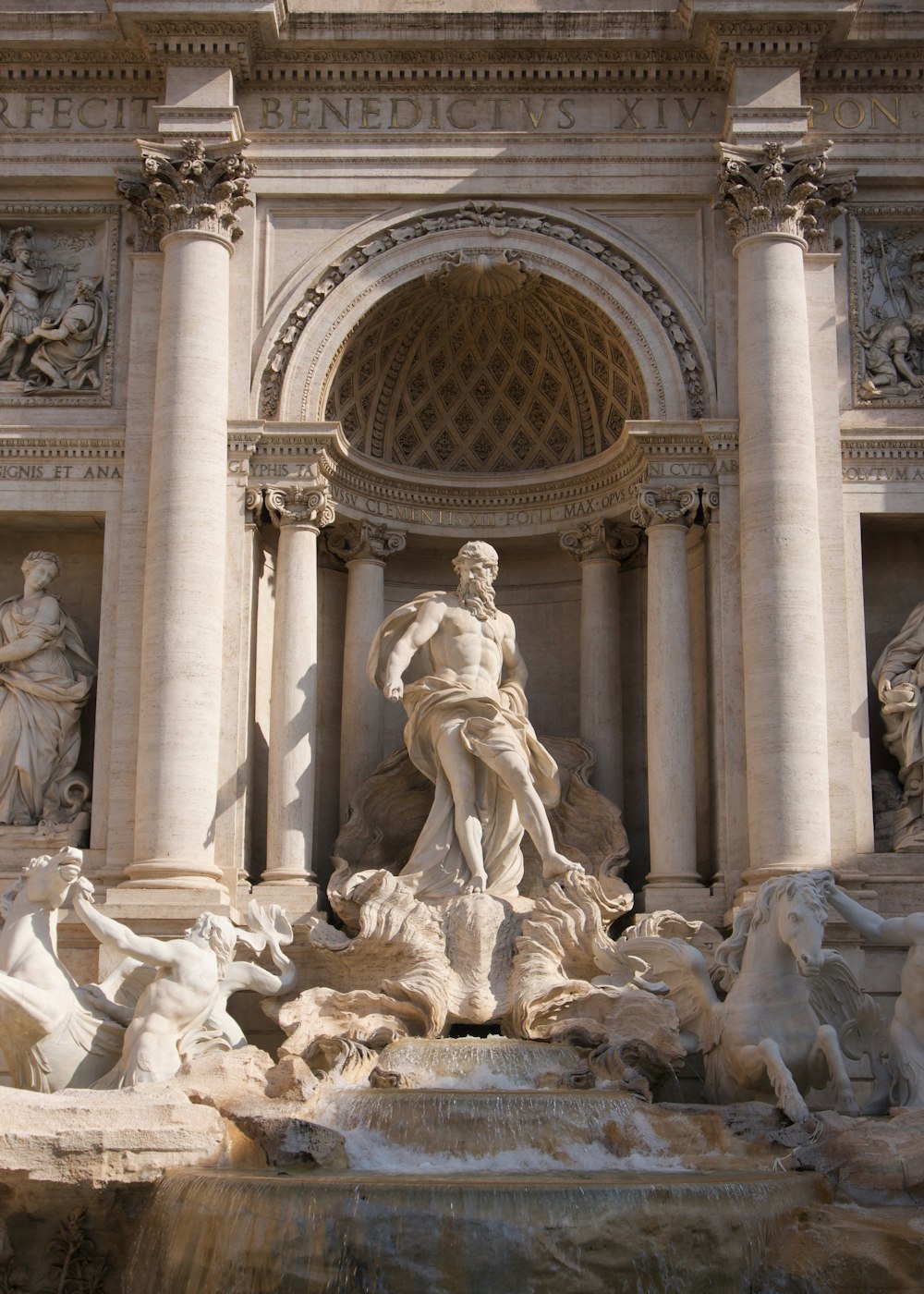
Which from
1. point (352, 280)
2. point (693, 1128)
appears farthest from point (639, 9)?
point (693, 1128)

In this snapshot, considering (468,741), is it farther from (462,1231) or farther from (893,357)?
(462,1231)

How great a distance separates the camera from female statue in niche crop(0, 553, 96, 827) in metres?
18.1

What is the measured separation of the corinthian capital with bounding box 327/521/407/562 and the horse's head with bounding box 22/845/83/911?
625 centimetres

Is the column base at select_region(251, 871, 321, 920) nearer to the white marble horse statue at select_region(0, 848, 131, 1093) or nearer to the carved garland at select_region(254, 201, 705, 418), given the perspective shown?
the white marble horse statue at select_region(0, 848, 131, 1093)

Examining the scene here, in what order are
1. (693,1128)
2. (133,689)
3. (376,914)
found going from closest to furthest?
(693,1128), (376,914), (133,689)

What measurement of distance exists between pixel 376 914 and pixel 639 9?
1019 centimetres

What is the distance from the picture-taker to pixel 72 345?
1923cm

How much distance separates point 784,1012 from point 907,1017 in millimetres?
938

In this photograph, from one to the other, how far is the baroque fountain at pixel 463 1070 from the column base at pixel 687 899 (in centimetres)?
43

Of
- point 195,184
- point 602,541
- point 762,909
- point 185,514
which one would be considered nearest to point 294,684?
point 185,514

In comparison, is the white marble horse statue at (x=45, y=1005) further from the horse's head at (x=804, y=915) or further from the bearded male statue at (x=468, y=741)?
the horse's head at (x=804, y=915)

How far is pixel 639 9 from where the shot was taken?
19328mm

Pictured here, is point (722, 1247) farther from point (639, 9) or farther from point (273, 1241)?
point (639, 9)

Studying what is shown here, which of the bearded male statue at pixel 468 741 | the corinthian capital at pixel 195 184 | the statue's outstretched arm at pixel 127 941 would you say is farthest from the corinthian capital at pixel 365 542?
the statue's outstretched arm at pixel 127 941
